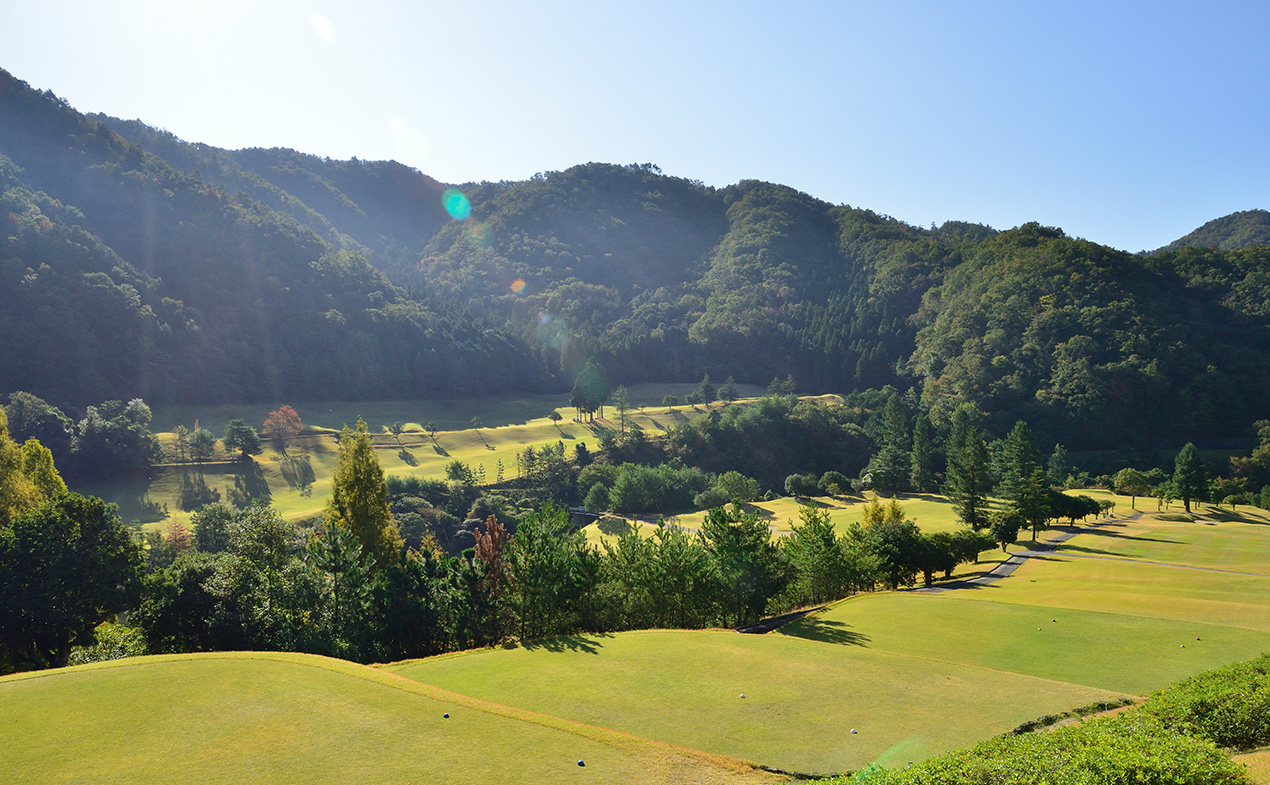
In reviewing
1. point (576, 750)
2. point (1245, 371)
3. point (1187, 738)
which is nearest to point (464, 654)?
point (576, 750)

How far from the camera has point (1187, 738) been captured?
8.37 m

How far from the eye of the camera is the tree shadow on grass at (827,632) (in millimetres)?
19984

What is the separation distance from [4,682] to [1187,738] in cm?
2063

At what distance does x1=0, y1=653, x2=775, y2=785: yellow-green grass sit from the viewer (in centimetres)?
989

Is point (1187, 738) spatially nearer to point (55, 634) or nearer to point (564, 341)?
point (55, 634)

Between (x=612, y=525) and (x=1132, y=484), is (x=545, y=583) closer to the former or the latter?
(x=612, y=525)

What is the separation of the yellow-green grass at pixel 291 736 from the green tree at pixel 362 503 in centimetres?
1313

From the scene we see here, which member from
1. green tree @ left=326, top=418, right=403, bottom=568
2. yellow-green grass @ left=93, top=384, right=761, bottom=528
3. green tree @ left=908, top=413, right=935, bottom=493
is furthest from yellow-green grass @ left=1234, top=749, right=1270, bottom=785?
green tree @ left=908, top=413, right=935, bottom=493

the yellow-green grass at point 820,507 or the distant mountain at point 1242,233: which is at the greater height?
the distant mountain at point 1242,233

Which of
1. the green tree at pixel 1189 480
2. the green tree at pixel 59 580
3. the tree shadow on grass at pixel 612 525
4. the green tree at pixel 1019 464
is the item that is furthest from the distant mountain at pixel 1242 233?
the green tree at pixel 59 580

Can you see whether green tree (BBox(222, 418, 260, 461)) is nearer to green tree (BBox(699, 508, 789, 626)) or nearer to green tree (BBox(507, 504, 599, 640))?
green tree (BBox(507, 504, 599, 640))

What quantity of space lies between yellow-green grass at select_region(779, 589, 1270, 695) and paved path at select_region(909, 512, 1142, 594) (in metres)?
6.05

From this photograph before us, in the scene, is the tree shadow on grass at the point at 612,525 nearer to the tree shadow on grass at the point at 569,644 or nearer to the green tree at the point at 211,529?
the green tree at the point at 211,529

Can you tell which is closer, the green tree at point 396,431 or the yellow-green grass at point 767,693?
the yellow-green grass at point 767,693
